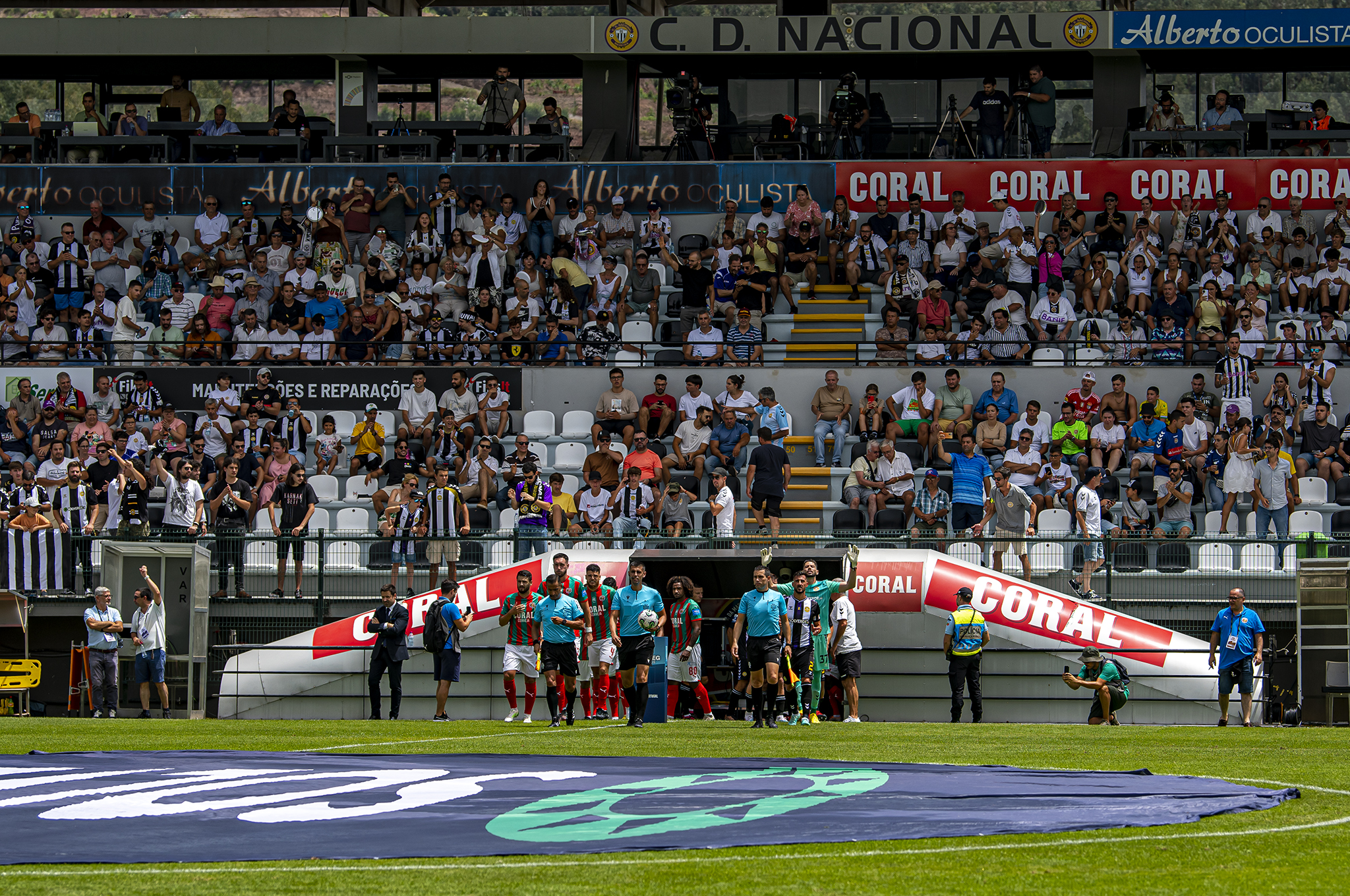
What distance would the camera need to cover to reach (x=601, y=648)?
18.7 m

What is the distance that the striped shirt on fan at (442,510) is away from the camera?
838 inches

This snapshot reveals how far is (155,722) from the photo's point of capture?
57.4 feet

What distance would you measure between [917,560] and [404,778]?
1058 centimetres

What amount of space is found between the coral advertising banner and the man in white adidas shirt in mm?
14423

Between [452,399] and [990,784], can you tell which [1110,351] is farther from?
[990,784]

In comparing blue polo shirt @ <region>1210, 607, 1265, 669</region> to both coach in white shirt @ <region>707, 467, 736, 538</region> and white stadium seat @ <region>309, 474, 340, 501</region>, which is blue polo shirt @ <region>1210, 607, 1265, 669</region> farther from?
white stadium seat @ <region>309, 474, 340, 501</region>

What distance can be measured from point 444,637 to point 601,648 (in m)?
1.89

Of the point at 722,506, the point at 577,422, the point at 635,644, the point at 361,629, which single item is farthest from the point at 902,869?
the point at 577,422

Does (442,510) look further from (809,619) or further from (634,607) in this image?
(809,619)

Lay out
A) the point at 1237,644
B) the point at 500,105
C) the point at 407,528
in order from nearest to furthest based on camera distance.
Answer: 1. the point at 1237,644
2. the point at 407,528
3. the point at 500,105

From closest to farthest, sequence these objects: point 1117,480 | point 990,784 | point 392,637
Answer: point 990,784 → point 392,637 → point 1117,480

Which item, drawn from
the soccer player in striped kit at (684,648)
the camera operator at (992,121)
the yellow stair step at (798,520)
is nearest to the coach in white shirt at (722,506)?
the yellow stair step at (798,520)

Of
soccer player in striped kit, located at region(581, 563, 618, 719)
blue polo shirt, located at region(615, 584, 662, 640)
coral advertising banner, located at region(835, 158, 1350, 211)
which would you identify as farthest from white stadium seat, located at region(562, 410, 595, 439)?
blue polo shirt, located at region(615, 584, 662, 640)

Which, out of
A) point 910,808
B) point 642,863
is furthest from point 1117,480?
point 642,863
